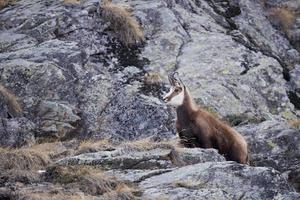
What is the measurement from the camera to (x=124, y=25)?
58.7ft

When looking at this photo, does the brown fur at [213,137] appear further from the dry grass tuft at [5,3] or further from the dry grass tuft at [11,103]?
the dry grass tuft at [5,3]

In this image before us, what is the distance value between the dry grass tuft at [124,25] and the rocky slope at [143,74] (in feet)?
0.49

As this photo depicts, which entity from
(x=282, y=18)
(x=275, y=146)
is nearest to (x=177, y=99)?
(x=275, y=146)

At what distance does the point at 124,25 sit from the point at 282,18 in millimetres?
5673

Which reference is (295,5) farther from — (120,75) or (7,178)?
(7,178)

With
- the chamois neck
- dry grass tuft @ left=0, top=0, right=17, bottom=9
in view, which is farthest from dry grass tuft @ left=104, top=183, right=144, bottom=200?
dry grass tuft @ left=0, top=0, right=17, bottom=9

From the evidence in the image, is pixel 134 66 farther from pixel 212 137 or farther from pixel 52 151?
pixel 52 151

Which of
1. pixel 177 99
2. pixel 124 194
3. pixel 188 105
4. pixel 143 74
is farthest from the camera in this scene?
pixel 143 74

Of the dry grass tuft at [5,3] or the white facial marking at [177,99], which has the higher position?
the white facial marking at [177,99]

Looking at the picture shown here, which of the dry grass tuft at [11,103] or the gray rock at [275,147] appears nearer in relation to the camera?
the gray rock at [275,147]

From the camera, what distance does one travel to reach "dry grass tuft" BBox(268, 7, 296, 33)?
21000mm

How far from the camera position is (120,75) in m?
16.9

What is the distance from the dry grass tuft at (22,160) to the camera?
36.9 feet

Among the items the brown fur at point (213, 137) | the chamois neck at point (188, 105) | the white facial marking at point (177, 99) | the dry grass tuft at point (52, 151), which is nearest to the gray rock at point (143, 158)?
the dry grass tuft at point (52, 151)
